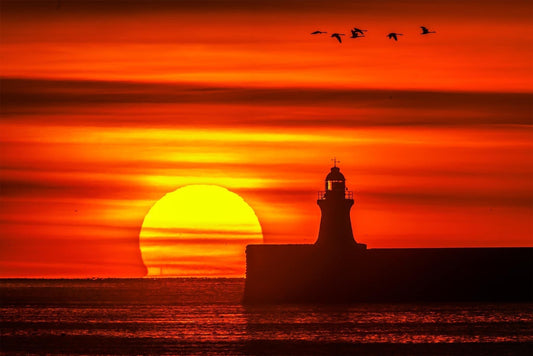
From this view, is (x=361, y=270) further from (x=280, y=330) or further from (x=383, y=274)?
(x=280, y=330)

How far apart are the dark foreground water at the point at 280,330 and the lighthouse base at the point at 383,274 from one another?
1.07m

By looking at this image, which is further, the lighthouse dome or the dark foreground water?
the lighthouse dome

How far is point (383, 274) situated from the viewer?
85.0 meters

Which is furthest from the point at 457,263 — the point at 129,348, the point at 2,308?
the point at 2,308

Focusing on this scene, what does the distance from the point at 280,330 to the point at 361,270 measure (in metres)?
12.4

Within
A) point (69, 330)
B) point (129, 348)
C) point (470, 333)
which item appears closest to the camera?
point (129, 348)

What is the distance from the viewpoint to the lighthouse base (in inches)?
3307

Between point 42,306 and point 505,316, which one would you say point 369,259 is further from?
point 42,306

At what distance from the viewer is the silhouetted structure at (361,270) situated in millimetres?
83125

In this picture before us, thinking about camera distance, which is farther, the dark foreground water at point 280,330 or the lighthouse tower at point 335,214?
the lighthouse tower at point 335,214

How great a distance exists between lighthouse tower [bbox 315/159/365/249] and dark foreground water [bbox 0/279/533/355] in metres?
4.14

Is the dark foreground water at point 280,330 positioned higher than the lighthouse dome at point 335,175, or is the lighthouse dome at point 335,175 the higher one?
the lighthouse dome at point 335,175

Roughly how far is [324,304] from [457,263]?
8.12m

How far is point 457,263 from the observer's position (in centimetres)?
8462
